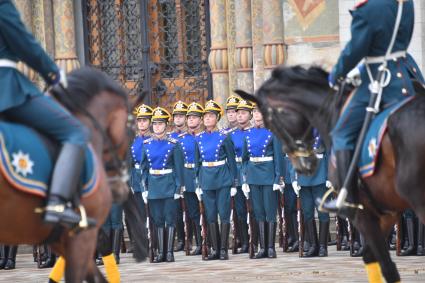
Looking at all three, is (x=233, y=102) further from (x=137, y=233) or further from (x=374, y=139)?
(x=374, y=139)

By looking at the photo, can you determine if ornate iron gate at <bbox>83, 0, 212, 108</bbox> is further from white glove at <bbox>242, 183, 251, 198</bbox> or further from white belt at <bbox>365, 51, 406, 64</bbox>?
white belt at <bbox>365, 51, 406, 64</bbox>

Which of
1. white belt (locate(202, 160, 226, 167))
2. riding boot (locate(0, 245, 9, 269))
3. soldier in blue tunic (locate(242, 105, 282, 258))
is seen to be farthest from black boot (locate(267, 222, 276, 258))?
riding boot (locate(0, 245, 9, 269))

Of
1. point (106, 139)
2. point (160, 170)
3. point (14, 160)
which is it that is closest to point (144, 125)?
point (160, 170)

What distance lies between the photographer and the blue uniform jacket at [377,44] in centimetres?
861

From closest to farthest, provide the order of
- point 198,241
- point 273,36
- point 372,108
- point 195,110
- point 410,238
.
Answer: point 372,108, point 410,238, point 195,110, point 198,241, point 273,36

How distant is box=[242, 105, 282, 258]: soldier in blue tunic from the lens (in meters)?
14.7

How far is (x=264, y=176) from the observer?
14.8 m

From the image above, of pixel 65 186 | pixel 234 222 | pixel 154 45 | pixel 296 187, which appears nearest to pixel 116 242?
pixel 234 222

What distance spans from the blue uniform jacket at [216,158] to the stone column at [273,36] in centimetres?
233

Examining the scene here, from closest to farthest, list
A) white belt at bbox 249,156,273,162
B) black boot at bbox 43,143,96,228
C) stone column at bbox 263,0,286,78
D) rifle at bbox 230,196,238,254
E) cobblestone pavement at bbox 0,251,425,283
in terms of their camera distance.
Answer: black boot at bbox 43,143,96,228 < cobblestone pavement at bbox 0,251,425,283 < white belt at bbox 249,156,273,162 < rifle at bbox 230,196,238,254 < stone column at bbox 263,0,286,78

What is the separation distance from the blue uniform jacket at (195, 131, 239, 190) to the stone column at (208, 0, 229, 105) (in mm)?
2956

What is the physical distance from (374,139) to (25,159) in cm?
256

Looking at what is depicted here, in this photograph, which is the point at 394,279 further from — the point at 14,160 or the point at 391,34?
the point at 14,160

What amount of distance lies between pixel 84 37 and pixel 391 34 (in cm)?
1108
